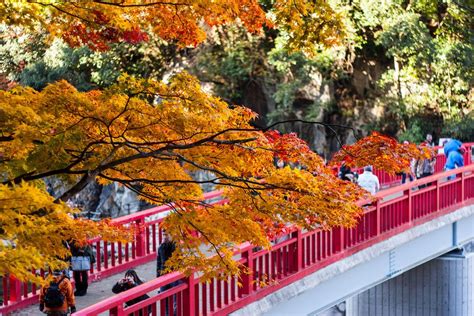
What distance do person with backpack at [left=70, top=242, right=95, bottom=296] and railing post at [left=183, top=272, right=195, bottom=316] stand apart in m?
2.40

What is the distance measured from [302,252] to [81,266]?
10.4 feet

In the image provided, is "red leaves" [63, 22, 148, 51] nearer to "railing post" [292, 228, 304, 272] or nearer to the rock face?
"railing post" [292, 228, 304, 272]

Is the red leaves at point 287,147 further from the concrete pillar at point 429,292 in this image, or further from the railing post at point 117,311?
the concrete pillar at point 429,292

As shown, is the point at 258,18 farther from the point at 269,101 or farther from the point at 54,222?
the point at 269,101

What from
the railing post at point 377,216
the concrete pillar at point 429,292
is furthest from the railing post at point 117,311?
the concrete pillar at point 429,292

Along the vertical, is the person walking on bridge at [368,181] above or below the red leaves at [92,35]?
below

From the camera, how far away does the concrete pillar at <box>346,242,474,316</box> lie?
18781 mm

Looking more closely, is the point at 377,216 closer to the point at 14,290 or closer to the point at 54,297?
the point at 14,290

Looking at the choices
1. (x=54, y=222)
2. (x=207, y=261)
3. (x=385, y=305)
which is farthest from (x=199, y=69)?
(x=54, y=222)

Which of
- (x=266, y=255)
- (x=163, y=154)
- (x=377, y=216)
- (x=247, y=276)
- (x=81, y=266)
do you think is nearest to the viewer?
(x=163, y=154)

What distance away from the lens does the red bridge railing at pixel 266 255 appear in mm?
9453

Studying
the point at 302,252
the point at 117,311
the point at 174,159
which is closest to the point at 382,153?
the point at 174,159

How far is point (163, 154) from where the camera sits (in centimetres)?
777

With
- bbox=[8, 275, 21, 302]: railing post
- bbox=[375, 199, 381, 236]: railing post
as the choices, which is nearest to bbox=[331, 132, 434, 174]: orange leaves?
bbox=[8, 275, 21, 302]: railing post
